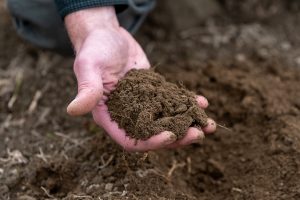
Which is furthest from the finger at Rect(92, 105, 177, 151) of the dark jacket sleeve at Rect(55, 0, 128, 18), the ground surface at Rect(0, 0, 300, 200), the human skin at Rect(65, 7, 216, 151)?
the dark jacket sleeve at Rect(55, 0, 128, 18)

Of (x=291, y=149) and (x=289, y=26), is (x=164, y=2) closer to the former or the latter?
(x=289, y=26)

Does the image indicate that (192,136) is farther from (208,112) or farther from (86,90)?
(208,112)

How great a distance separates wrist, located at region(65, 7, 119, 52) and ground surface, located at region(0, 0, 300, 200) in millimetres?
276

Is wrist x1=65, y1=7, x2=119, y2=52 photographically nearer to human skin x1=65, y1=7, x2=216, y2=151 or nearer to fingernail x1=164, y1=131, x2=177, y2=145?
human skin x1=65, y1=7, x2=216, y2=151

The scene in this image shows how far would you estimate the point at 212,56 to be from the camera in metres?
2.76

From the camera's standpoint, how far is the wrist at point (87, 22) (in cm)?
198

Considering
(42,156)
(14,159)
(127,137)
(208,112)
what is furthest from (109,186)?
(208,112)

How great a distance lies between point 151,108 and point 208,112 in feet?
2.14

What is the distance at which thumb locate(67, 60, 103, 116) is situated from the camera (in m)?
1.56

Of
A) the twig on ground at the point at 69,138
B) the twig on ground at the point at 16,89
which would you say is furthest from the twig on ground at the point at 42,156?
the twig on ground at the point at 16,89

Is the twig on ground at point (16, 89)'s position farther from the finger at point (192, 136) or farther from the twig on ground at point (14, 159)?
the finger at point (192, 136)

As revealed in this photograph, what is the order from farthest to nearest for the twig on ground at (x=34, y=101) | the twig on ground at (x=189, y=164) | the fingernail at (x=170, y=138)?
1. the twig on ground at (x=34, y=101)
2. the twig on ground at (x=189, y=164)
3. the fingernail at (x=170, y=138)

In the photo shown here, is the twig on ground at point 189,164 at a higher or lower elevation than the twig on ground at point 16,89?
higher

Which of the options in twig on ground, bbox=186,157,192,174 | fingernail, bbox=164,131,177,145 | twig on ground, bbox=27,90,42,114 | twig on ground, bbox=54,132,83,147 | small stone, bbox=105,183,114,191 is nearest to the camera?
fingernail, bbox=164,131,177,145
